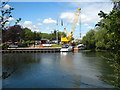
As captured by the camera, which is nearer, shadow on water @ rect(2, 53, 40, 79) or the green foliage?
shadow on water @ rect(2, 53, 40, 79)

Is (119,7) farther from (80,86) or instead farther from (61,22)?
(61,22)

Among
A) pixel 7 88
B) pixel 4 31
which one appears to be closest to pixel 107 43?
pixel 4 31

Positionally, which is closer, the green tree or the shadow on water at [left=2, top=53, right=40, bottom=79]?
the shadow on water at [left=2, top=53, right=40, bottom=79]

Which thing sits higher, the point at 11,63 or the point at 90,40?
the point at 90,40

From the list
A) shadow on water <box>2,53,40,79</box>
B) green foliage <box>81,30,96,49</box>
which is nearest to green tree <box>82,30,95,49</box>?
green foliage <box>81,30,96,49</box>

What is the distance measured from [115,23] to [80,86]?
9.20 m

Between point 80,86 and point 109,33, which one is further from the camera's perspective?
point 80,86

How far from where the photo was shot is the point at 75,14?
6950 centimetres

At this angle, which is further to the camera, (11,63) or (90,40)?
(90,40)

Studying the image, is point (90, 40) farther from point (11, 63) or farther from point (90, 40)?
point (11, 63)

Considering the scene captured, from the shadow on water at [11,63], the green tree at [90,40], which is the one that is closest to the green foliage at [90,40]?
the green tree at [90,40]

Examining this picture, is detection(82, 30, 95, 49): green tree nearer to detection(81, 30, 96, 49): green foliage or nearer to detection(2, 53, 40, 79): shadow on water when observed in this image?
detection(81, 30, 96, 49): green foliage

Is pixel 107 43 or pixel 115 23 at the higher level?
pixel 115 23

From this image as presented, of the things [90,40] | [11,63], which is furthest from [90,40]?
[11,63]
